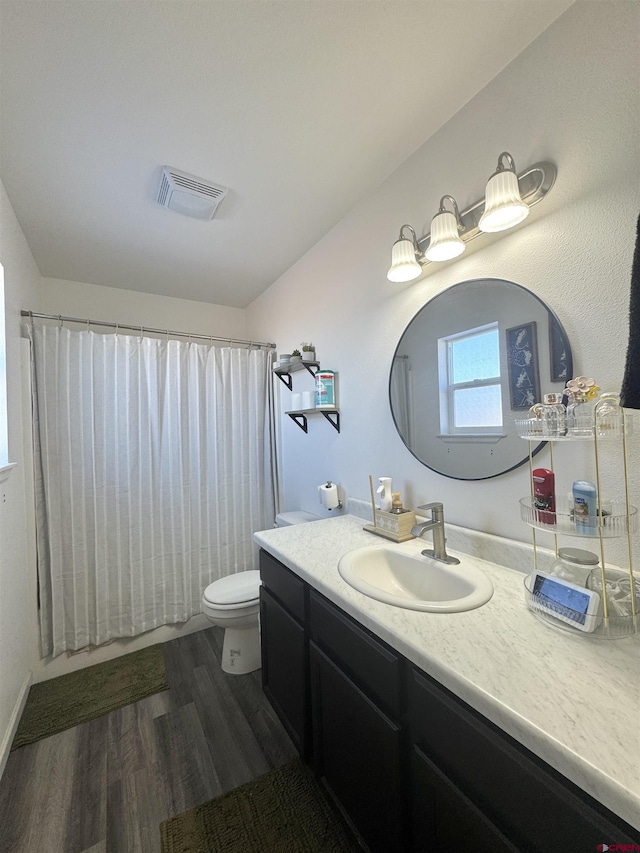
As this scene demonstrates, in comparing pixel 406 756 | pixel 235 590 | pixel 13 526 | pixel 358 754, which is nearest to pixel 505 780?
pixel 406 756

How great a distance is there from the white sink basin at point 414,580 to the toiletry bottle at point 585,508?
298 mm

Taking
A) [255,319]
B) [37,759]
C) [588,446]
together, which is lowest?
[37,759]

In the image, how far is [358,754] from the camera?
96 cm

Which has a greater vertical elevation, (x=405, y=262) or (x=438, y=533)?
(x=405, y=262)

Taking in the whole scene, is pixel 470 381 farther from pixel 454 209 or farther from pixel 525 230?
pixel 454 209

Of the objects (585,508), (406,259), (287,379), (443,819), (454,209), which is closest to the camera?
(443,819)

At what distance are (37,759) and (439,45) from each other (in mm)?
2954

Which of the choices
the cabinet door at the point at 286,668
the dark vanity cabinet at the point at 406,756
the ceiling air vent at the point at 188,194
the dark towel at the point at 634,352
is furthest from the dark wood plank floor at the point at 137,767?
the ceiling air vent at the point at 188,194

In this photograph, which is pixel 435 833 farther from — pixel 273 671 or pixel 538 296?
pixel 538 296

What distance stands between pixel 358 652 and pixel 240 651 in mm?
1227

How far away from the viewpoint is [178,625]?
2.24m

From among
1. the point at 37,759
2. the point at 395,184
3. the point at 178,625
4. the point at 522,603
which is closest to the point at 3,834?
the point at 37,759

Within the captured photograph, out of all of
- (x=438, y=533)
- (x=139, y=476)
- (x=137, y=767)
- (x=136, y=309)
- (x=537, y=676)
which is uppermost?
(x=136, y=309)

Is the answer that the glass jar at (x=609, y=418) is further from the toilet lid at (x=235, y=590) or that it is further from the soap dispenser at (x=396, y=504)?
the toilet lid at (x=235, y=590)
